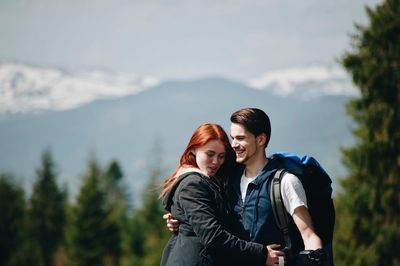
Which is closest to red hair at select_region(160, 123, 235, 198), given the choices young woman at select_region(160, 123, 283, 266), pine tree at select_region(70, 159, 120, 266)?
young woman at select_region(160, 123, 283, 266)

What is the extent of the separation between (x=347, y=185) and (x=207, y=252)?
1565 cm

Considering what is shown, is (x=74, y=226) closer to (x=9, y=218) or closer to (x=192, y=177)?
(x=9, y=218)

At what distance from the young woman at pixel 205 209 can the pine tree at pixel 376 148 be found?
574 inches

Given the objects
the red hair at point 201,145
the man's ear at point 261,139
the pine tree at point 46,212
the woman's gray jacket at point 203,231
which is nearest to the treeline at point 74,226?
the pine tree at point 46,212

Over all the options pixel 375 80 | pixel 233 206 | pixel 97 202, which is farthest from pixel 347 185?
pixel 97 202

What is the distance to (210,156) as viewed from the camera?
17.5 feet

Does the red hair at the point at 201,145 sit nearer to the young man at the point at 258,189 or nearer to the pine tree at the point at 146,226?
the young man at the point at 258,189

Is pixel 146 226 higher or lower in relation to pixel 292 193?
lower

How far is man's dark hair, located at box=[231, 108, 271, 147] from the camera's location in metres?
5.26

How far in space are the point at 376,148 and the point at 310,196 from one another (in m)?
14.7

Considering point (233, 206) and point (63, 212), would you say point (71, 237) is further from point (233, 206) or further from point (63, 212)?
point (233, 206)

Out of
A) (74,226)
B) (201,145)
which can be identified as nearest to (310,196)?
(201,145)

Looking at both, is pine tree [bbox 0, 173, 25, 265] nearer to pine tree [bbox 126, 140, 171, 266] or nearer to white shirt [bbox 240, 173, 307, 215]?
pine tree [bbox 126, 140, 171, 266]

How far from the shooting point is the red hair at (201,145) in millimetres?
5309
